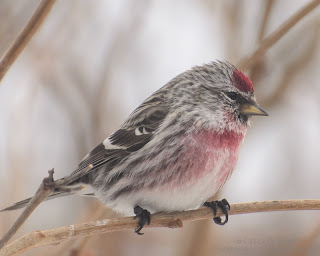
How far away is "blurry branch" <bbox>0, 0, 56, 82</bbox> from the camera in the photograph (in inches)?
65.1

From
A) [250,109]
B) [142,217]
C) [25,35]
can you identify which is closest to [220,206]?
[142,217]

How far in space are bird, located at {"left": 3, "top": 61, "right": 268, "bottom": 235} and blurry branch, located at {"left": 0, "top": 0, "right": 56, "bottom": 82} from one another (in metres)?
0.78

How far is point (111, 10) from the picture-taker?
3.84m

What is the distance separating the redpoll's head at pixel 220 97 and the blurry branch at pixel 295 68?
600 mm

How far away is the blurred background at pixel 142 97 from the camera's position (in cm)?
334

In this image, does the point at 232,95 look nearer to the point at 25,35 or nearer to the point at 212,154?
the point at 212,154

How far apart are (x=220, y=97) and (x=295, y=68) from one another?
994 mm

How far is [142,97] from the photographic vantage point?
12.6 ft

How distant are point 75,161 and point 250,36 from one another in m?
1.64

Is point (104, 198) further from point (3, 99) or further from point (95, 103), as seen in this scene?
point (3, 99)

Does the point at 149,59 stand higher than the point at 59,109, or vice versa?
the point at 149,59

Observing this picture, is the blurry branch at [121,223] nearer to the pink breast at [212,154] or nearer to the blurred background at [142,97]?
the pink breast at [212,154]

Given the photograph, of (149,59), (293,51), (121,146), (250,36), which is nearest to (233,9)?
(250,36)

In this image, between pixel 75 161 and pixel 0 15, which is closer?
pixel 0 15
